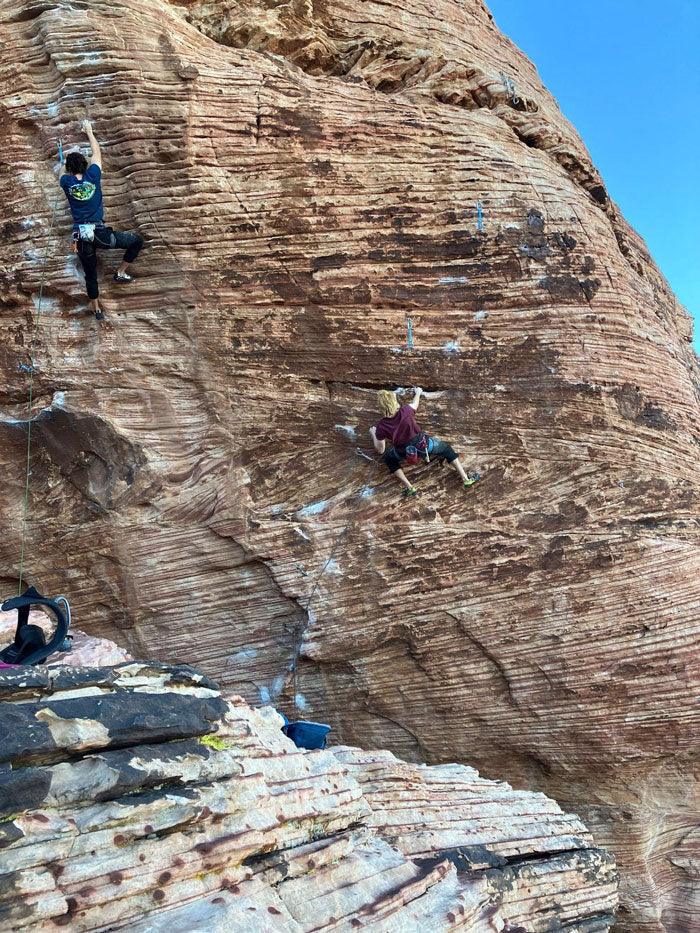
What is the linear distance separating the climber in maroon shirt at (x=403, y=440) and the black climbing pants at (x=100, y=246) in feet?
12.6

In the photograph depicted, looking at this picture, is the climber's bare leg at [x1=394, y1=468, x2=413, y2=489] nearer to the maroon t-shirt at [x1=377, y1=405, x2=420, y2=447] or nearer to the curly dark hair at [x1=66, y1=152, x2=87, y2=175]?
the maroon t-shirt at [x1=377, y1=405, x2=420, y2=447]

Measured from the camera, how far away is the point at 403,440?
963 centimetres

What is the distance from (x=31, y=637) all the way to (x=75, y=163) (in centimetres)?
590

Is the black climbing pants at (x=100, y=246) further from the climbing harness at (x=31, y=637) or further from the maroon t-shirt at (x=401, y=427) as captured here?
the climbing harness at (x=31, y=637)

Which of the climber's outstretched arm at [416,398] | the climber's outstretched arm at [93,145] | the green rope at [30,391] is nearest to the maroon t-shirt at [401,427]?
the climber's outstretched arm at [416,398]

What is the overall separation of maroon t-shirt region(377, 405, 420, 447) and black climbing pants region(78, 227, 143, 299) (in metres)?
4.08

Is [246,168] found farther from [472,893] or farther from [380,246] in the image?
[472,893]

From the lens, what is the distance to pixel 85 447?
33.9ft

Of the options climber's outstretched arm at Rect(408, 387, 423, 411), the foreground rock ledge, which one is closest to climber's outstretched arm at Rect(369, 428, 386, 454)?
climber's outstretched arm at Rect(408, 387, 423, 411)

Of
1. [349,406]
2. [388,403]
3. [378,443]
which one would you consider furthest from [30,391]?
[388,403]

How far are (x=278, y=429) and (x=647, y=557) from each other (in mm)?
5489

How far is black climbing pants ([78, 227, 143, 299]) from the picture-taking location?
9164mm

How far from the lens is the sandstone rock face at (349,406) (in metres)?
9.77

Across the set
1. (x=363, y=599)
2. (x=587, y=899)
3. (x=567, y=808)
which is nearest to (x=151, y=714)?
(x=363, y=599)
